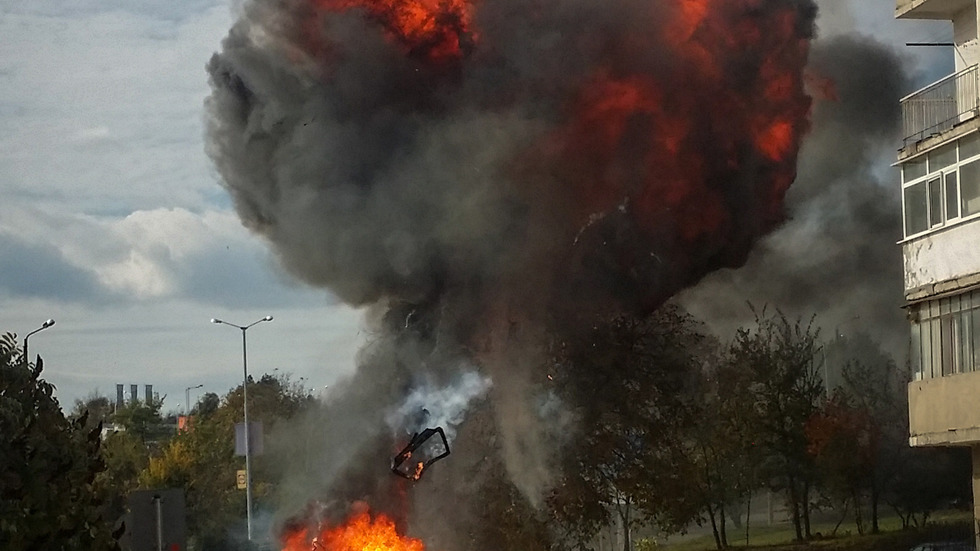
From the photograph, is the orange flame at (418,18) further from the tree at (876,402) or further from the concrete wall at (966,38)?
the tree at (876,402)

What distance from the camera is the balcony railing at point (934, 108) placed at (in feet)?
119

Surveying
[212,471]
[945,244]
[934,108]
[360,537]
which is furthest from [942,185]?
[212,471]

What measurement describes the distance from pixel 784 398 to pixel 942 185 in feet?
88.9

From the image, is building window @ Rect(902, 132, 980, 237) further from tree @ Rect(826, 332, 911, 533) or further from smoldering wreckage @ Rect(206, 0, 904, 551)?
tree @ Rect(826, 332, 911, 533)

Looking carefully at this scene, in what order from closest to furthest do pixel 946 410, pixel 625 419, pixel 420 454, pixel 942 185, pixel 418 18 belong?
pixel 946 410 < pixel 942 185 < pixel 418 18 < pixel 420 454 < pixel 625 419

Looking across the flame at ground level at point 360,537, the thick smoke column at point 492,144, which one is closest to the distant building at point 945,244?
the thick smoke column at point 492,144

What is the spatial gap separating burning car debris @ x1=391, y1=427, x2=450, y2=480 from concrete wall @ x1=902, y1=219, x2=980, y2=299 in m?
16.1

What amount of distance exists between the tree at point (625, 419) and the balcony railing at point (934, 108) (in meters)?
14.7

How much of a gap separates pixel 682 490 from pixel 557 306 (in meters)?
11.9

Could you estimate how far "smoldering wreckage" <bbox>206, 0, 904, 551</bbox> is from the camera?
44.8 metres

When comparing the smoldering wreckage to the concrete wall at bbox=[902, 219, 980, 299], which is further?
the smoldering wreckage

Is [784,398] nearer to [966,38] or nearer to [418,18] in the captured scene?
[418,18]

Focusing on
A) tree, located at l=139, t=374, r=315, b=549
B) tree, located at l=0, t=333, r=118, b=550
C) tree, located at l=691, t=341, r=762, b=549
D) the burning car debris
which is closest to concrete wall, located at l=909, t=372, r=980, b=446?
the burning car debris

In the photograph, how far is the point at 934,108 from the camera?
36688mm
